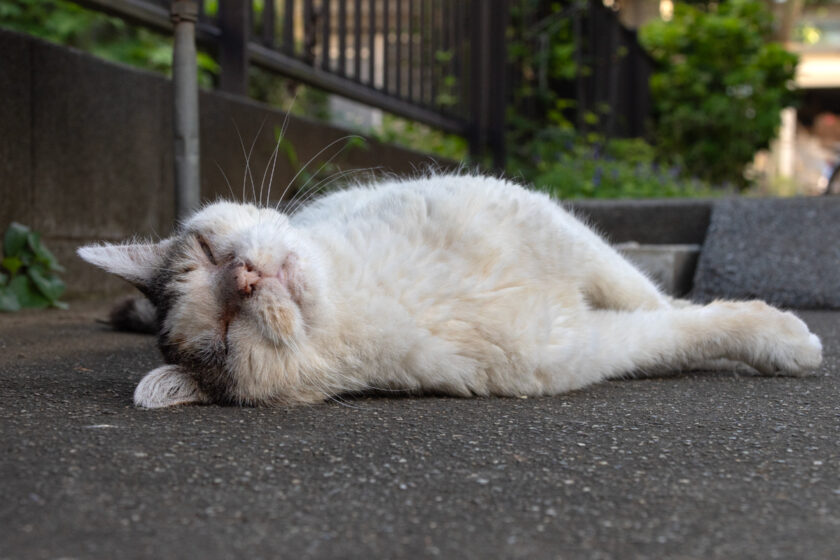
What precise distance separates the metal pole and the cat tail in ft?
1.24

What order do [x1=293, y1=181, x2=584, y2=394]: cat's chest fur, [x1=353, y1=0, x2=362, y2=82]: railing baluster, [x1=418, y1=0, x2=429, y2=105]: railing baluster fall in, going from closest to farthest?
[x1=293, y1=181, x2=584, y2=394]: cat's chest fur < [x1=353, y1=0, x2=362, y2=82]: railing baluster < [x1=418, y1=0, x2=429, y2=105]: railing baluster

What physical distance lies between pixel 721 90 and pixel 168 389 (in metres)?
11.1

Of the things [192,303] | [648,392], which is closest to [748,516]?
[648,392]

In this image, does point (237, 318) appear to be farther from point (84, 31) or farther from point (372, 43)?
point (84, 31)

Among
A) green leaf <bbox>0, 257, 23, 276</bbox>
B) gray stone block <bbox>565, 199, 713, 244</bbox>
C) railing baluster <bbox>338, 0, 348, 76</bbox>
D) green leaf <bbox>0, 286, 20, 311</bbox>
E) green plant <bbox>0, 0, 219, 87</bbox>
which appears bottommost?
green leaf <bbox>0, 286, 20, 311</bbox>

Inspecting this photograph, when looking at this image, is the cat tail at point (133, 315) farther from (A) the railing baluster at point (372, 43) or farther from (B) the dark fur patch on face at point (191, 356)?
Result: (A) the railing baluster at point (372, 43)

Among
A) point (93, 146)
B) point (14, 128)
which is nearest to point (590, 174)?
point (93, 146)

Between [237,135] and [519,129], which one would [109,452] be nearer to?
[237,135]

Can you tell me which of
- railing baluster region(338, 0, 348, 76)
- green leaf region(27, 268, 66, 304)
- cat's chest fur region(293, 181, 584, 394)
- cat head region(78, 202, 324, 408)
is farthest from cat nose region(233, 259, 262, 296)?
railing baluster region(338, 0, 348, 76)

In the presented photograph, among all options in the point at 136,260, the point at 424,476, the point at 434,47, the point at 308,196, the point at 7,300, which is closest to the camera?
the point at 424,476

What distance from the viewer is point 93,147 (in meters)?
3.87

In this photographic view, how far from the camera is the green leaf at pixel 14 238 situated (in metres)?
3.47

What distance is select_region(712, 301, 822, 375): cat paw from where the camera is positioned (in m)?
2.47

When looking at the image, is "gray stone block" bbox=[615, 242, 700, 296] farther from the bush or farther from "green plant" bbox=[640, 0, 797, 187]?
"green plant" bbox=[640, 0, 797, 187]
